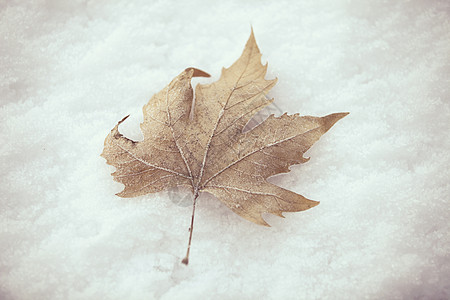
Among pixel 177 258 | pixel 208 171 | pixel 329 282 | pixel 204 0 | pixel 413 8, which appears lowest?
pixel 329 282

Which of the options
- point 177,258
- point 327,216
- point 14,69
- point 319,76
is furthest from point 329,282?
point 14,69

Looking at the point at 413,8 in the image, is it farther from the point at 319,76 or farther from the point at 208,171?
the point at 208,171

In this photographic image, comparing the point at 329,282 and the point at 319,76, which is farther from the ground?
the point at 319,76
